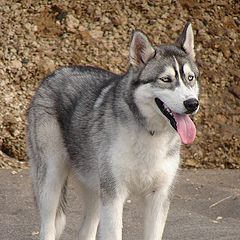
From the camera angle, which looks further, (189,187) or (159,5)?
(159,5)

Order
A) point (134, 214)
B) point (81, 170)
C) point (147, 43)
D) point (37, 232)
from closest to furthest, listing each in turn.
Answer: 1. point (147, 43)
2. point (81, 170)
3. point (37, 232)
4. point (134, 214)

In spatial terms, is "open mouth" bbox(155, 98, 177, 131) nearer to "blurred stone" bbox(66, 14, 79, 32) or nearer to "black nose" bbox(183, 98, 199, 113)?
"black nose" bbox(183, 98, 199, 113)

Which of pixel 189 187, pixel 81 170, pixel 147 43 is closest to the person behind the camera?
pixel 147 43

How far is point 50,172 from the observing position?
6.95 metres

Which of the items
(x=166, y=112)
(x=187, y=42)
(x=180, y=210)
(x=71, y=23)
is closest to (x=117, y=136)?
(x=166, y=112)

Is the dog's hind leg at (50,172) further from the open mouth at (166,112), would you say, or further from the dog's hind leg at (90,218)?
the open mouth at (166,112)

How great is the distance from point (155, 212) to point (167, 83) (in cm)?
105

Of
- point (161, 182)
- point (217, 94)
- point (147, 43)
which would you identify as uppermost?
point (147, 43)

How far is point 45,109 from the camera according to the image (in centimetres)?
705

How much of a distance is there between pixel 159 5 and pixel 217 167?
206 centimetres

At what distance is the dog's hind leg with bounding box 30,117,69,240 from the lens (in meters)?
6.95

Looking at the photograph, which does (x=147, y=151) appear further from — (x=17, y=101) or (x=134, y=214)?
(x=17, y=101)

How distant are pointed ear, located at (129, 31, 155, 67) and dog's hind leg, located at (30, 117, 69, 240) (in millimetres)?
1117

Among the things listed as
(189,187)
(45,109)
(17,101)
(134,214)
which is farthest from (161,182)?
(17,101)
